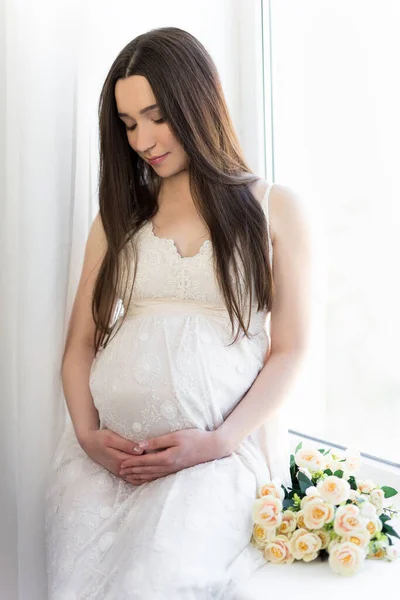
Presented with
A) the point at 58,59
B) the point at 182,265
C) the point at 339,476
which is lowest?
the point at 339,476

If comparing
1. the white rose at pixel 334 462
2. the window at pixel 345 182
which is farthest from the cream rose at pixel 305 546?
the window at pixel 345 182

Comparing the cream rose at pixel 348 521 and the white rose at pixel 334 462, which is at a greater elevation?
the white rose at pixel 334 462

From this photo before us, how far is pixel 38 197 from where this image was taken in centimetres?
184

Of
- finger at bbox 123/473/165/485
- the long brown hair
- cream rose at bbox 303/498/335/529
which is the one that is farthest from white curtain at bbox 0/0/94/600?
cream rose at bbox 303/498/335/529

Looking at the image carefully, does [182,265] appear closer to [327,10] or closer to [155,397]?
[155,397]

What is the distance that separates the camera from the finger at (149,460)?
149 cm

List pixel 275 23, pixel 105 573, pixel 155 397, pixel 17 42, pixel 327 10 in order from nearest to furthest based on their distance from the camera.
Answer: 1. pixel 105 573
2. pixel 155 397
3. pixel 17 42
4. pixel 327 10
5. pixel 275 23

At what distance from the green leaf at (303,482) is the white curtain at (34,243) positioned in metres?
0.62

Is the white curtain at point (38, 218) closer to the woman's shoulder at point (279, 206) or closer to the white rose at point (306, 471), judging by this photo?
the woman's shoulder at point (279, 206)

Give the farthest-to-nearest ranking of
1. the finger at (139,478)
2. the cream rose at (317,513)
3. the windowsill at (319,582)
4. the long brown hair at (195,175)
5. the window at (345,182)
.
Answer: the window at (345,182)
the long brown hair at (195,175)
the finger at (139,478)
the cream rose at (317,513)
the windowsill at (319,582)

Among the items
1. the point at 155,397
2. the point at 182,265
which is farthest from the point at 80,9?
the point at 155,397

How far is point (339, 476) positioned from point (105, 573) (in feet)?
1.68

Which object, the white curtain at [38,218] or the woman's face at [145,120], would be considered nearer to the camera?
the woman's face at [145,120]

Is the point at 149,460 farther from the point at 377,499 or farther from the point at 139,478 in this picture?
the point at 377,499
